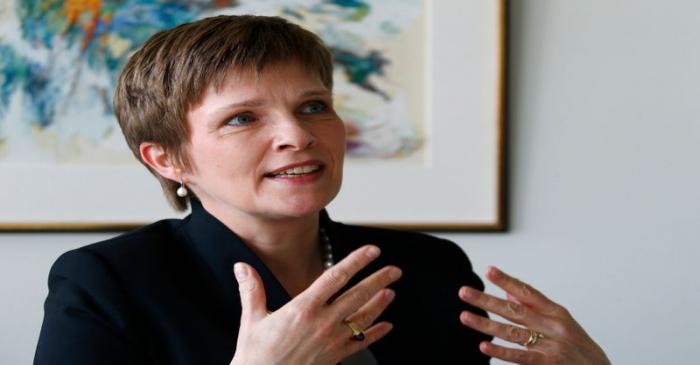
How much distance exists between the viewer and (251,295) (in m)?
1.01

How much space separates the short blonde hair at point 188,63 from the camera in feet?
3.76

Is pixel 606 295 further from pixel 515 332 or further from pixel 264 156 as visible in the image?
pixel 264 156

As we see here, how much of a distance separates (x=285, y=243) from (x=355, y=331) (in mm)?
268

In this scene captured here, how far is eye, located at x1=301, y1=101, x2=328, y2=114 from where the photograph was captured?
3.92ft

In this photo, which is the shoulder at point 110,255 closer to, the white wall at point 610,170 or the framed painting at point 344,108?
the framed painting at point 344,108

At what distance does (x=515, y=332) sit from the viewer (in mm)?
1136

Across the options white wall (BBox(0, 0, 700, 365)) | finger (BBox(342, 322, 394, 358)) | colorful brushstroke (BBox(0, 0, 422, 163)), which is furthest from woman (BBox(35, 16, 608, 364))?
white wall (BBox(0, 0, 700, 365))

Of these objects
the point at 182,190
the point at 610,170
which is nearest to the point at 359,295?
the point at 182,190

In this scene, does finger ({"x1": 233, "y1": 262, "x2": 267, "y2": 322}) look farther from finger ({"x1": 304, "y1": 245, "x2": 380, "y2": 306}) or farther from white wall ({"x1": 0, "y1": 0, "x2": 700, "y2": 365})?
white wall ({"x1": 0, "y1": 0, "x2": 700, "y2": 365})

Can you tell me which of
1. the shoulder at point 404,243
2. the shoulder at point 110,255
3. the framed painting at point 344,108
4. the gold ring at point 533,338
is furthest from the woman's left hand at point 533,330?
the framed painting at point 344,108

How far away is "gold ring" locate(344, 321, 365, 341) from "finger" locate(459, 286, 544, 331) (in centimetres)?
15

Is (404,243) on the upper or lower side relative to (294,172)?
lower

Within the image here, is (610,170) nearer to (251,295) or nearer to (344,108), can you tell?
(344,108)

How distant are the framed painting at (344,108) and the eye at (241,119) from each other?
28.4 inches
